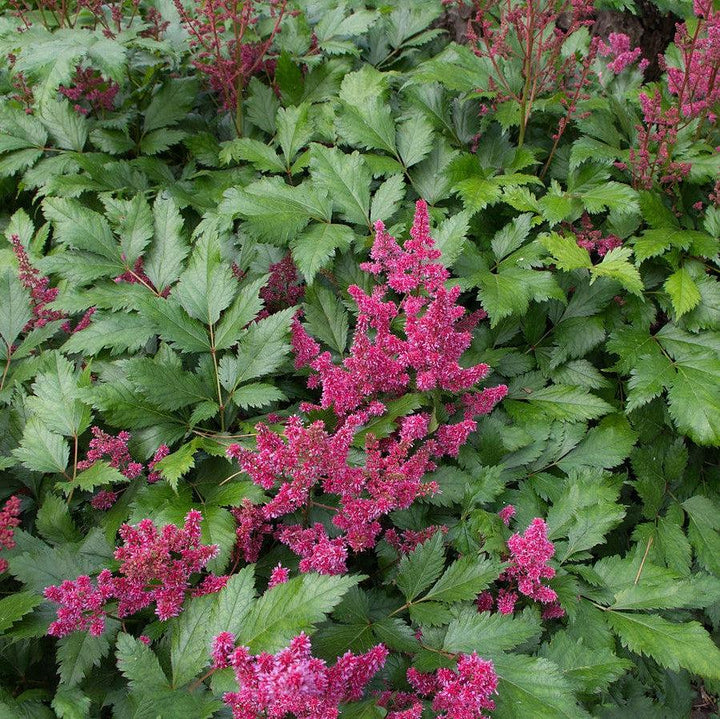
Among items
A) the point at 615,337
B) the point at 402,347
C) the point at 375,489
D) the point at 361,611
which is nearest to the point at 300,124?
the point at 402,347

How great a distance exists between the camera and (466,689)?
141 centimetres

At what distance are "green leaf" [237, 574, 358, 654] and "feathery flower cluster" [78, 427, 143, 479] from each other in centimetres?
59

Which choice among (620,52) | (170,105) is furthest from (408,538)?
(620,52)

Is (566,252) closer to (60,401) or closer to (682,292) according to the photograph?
(682,292)

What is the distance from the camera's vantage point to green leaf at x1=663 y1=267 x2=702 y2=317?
7.32ft

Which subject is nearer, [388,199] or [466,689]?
[466,689]

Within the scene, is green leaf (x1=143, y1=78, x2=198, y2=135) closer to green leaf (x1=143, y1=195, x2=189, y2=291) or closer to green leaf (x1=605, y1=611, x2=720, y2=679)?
green leaf (x1=143, y1=195, x2=189, y2=291)

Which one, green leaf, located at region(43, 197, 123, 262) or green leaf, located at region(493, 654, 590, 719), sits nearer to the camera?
green leaf, located at region(493, 654, 590, 719)

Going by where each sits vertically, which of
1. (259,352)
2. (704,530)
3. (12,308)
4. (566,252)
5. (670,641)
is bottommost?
(704,530)

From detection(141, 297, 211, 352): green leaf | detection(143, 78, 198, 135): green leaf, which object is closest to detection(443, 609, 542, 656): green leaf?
detection(141, 297, 211, 352): green leaf

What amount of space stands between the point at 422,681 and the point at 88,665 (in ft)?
2.70

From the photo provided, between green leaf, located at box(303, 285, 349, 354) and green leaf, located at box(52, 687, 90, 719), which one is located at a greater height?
green leaf, located at box(303, 285, 349, 354)

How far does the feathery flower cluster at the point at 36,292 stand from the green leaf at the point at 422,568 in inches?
58.1

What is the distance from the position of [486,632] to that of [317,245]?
1.33 m
